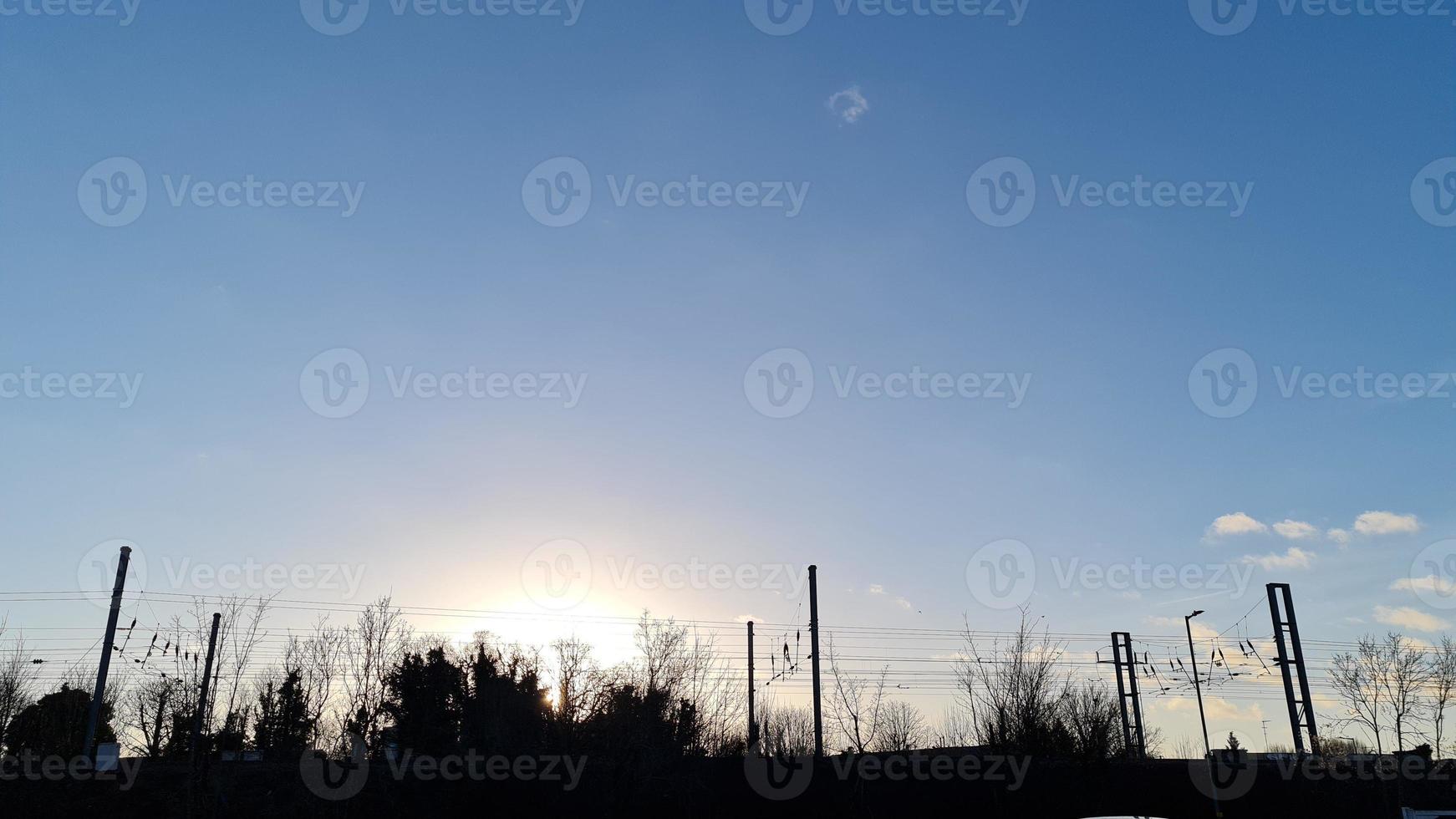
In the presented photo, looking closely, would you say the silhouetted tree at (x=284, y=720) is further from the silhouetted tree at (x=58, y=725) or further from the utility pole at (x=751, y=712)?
the utility pole at (x=751, y=712)

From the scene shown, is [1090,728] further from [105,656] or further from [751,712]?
[105,656]

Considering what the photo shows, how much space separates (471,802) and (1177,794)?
86.5ft

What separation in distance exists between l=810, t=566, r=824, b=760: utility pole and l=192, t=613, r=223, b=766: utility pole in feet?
65.2

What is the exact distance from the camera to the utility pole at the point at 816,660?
34.3 metres

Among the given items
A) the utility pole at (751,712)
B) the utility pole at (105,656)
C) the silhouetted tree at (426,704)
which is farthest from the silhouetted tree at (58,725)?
the utility pole at (751,712)

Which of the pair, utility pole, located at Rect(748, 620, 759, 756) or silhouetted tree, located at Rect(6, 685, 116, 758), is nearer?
silhouetted tree, located at Rect(6, 685, 116, 758)

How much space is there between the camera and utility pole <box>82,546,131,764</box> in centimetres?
3072

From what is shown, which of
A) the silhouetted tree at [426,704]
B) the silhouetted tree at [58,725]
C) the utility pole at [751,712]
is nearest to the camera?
the silhouetted tree at [58,725]

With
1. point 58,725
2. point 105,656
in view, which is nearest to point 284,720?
point 105,656

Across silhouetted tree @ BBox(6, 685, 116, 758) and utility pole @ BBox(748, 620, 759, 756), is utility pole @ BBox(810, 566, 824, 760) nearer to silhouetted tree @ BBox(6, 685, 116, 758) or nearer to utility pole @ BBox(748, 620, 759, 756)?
utility pole @ BBox(748, 620, 759, 756)

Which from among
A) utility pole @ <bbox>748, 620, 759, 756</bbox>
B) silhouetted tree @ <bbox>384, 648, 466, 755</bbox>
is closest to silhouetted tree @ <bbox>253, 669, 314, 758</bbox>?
silhouetted tree @ <bbox>384, 648, 466, 755</bbox>

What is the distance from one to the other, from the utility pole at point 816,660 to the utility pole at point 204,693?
65.2 ft

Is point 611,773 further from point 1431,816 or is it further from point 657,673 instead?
point 1431,816

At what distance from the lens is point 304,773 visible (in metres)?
32.7
